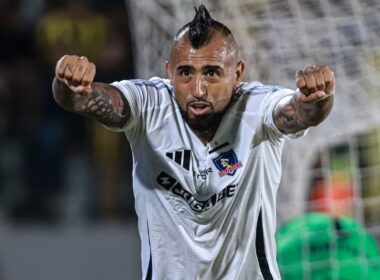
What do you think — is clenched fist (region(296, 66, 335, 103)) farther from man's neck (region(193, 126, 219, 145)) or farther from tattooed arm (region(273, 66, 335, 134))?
man's neck (region(193, 126, 219, 145))

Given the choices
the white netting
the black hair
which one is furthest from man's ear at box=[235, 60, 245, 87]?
the white netting

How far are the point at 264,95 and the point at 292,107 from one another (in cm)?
18

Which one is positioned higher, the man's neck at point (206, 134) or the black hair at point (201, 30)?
the black hair at point (201, 30)

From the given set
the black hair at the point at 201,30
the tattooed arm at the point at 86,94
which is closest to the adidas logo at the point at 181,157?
the tattooed arm at the point at 86,94

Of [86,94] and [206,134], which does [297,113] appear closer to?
[206,134]

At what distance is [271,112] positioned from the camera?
2982 mm

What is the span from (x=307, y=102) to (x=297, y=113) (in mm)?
96

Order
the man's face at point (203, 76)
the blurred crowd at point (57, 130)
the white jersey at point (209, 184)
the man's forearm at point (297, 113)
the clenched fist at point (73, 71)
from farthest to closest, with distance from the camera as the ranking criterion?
the blurred crowd at point (57, 130) → the white jersey at point (209, 184) → the man's face at point (203, 76) → the man's forearm at point (297, 113) → the clenched fist at point (73, 71)

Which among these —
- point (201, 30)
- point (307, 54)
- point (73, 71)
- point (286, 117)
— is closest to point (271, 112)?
point (286, 117)

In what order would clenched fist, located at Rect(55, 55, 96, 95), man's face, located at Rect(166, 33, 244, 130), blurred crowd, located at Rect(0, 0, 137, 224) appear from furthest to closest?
blurred crowd, located at Rect(0, 0, 137, 224), man's face, located at Rect(166, 33, 244, 130), clenched fist, located at Rect(55, 55, 96, 95)

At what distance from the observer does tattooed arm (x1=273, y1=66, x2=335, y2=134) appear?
2.71 m

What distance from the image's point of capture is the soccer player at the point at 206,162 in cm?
296

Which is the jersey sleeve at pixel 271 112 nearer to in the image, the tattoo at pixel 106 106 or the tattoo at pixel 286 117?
the tattoo at pixel 286 117

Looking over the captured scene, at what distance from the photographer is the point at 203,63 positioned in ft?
9.58
